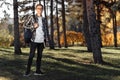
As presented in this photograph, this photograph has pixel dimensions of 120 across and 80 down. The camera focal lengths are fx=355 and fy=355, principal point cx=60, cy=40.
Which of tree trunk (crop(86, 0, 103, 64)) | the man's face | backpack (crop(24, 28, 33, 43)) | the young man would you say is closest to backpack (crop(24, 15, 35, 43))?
backpack (crop(24, 28, 33, 43))

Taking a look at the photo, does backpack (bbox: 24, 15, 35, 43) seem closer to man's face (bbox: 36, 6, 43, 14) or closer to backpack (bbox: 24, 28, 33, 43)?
backpack (bbox: 24, 28, 33, 43)

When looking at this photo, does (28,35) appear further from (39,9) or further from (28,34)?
(39,9)

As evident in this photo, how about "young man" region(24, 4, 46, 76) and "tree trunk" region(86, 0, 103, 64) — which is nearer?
"young man" region(24, 4, 46, 76)

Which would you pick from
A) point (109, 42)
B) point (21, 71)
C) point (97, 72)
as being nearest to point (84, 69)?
point (97, 72)

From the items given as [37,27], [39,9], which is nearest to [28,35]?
[37,27]

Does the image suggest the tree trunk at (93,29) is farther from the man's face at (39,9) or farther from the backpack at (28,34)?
the backpack at (28,34)

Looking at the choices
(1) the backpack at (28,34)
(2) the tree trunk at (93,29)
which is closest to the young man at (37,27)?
(1) the backpack at (28,34)

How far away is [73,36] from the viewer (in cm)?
7762

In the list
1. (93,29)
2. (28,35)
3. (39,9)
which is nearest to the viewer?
(28,35)

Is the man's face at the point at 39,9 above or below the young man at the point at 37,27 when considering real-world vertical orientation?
above

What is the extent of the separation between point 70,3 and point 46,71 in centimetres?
3656

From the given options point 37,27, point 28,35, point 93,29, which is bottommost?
point 28,35

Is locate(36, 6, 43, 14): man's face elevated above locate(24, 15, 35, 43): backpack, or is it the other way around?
locate(36, 6, 43, 14): man's face

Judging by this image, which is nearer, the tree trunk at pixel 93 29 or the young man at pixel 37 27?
the young man at pixel 37 27
